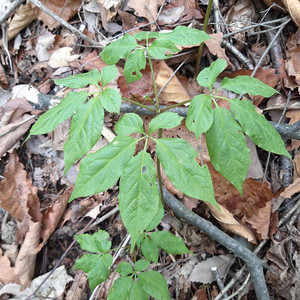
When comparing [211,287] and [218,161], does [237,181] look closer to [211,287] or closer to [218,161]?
[218,161]

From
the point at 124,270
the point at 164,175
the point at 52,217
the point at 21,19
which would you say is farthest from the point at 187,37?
the point at 21,19

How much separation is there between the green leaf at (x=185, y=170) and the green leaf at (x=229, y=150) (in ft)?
0.51

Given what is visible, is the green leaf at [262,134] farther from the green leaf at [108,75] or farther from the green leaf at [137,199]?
the green leaf at [108,75]

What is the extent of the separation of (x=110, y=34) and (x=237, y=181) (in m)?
2.17

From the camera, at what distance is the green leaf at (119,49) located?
148 centimetres

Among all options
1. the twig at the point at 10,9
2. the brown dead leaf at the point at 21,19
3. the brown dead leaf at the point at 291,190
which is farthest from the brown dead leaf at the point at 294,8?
the twig at the point at 10,9

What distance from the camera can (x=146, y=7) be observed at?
2572 mm

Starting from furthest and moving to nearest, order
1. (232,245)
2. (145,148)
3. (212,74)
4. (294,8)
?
(294,8) → (232,245) → (212,74) → (145,148)

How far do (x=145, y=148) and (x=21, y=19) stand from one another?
8.83 feet

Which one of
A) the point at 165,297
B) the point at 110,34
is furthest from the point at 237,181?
the point at 110,34

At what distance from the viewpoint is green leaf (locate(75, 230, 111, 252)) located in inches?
64.0

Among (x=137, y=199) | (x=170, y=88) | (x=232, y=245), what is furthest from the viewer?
(x=170, y=88)

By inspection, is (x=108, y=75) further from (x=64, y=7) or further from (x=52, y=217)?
(x=64, y=7)

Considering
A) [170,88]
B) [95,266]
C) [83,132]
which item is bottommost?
[95,266]
